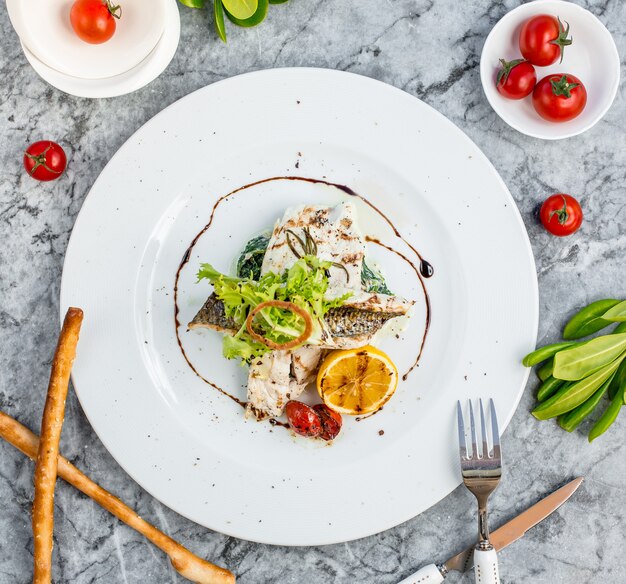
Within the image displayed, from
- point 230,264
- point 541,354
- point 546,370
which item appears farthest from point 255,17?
point 546,370

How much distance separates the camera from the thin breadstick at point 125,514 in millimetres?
3594

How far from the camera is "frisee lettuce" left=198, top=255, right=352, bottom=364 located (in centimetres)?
321

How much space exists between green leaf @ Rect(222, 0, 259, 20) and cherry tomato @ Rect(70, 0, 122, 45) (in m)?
0.60

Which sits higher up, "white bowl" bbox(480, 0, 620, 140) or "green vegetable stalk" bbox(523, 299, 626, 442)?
"white bowl" bbox(480, 0, 620, 140)

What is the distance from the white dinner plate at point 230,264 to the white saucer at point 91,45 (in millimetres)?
403

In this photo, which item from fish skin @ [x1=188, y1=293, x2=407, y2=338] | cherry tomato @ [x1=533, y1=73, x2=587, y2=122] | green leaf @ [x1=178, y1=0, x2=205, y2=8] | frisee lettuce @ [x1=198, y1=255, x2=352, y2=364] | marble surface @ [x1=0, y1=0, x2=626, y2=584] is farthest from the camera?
marble surface @ [x1=0, y1=0, x2=626, y2=584]

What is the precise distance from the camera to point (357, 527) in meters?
3.58

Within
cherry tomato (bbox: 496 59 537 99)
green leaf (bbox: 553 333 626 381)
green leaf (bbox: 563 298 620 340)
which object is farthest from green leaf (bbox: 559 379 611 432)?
cherry tomato (bbox: 496 59 537 99)

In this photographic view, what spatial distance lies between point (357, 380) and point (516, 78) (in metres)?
1.93

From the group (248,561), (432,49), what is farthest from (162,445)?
(432,49)

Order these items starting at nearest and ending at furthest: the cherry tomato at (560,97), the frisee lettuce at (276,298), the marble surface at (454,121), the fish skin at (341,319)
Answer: the frisee lettuce at (276,298), the fish skin at (341,319), the cherry tomato at (560,97), the marble surface at (454,121)

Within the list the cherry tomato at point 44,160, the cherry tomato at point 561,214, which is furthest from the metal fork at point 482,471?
the cherry tomato at point 44,160

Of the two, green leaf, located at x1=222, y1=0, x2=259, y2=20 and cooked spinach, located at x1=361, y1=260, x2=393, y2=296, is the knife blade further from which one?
green leaf, located at x1=222, y1=0, x2=259, y2=20

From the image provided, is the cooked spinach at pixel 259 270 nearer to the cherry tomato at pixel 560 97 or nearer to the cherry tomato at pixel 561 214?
the cherry tomato at pixel 561 214
